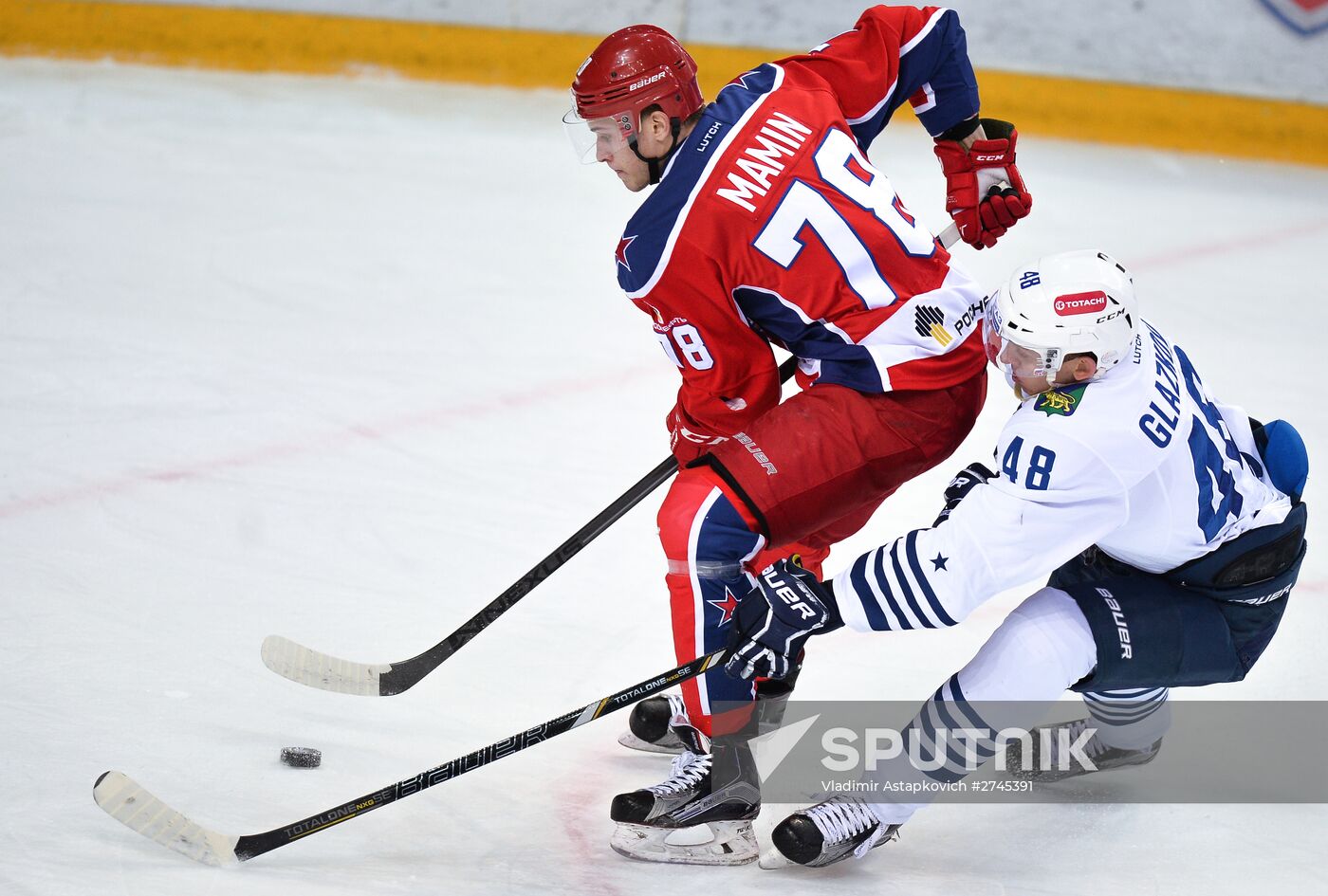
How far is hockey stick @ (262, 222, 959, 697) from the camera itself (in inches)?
97.3

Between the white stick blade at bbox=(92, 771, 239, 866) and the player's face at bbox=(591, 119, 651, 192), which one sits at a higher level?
the player's face at bbox=(591, 119, 651, 192)

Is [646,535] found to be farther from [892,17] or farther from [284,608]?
[892,17]

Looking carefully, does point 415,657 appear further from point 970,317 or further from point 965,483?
point 970,317

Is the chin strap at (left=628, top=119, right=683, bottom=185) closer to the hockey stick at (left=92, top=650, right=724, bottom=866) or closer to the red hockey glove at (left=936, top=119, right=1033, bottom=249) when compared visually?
the red hockey glove at (left=936, top=119, right=1033, bottom=249)

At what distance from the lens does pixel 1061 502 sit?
1998 mm

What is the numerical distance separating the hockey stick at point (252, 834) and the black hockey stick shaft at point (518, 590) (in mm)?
377

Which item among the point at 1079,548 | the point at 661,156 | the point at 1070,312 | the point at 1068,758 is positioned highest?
the point at 661,156

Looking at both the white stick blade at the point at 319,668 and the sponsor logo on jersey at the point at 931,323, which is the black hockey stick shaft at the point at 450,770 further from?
the sponsor logo on jersey at the point at 931,323

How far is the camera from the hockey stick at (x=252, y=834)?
6.77 ft

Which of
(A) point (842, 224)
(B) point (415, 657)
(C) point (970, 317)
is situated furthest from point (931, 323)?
(B) point (415, 657)

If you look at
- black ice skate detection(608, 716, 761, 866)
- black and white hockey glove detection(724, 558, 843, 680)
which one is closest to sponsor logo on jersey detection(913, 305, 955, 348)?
black and white hockey glove detection(724, 558, 843, 680)

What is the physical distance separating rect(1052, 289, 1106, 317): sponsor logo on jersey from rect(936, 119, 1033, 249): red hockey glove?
0.63m

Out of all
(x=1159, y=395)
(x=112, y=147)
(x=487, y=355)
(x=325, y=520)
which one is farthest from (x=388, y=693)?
(x=112, y=147)

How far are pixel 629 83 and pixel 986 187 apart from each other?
2.63 feet
